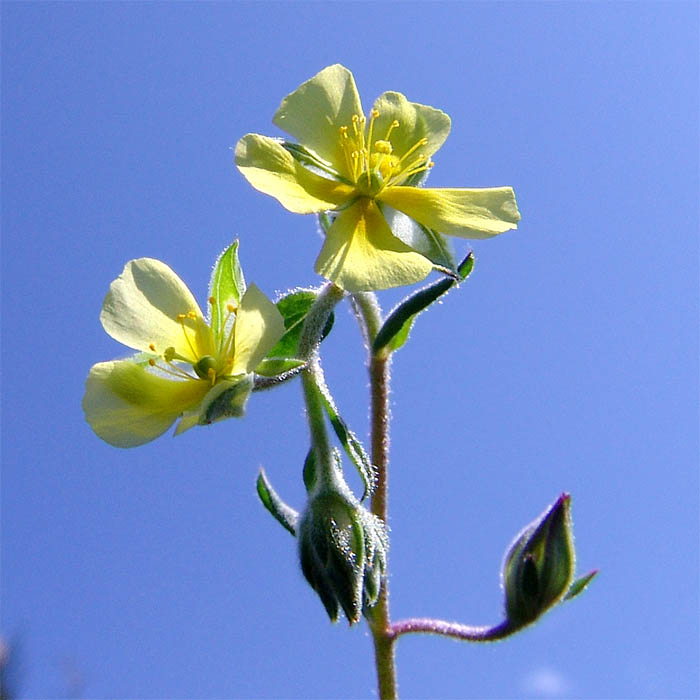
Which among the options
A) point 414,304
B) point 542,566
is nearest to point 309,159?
point 414,304

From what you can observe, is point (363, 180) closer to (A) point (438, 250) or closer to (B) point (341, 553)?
(A) point (438, 250)

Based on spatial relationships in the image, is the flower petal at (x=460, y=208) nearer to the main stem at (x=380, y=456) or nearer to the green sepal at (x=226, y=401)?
the main stem at (x=380, y=456)

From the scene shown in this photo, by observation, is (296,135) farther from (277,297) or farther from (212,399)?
(212,399)

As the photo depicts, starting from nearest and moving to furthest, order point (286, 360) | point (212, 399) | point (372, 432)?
1. point (212, 399)
2. point (286, 360)
3. point (372, 432)

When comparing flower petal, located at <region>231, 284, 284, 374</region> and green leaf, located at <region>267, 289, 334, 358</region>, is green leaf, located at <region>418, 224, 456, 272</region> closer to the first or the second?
green leaf, located at <region>267, 289, 334, 358</region>

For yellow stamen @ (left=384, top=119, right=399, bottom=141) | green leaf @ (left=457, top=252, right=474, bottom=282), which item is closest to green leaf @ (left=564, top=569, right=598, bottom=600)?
green leaf @ (left=457, top=252, right=474, bottom=282)

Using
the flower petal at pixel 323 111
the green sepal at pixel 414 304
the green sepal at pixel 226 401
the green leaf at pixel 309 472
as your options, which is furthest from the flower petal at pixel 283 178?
the green leaf at pixel 309 472

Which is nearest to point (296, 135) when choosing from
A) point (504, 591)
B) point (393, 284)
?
point (393, 284)
